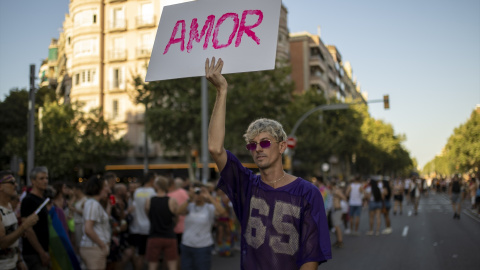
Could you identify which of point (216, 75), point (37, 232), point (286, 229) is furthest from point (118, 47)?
point (286, 229)

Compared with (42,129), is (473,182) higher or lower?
lower

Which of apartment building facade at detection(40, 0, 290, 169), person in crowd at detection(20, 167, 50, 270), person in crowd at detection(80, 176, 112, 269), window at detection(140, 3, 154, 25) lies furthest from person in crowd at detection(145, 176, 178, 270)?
window at detection(140, 3, 154, 25)

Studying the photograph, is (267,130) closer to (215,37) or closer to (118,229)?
(215,37)

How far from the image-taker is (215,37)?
3.44m

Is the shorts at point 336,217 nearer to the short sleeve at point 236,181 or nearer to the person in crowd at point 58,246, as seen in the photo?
the person in crowd at point 58,246

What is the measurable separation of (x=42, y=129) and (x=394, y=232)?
1126 inches

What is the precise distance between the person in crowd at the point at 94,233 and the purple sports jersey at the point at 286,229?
3957 mm

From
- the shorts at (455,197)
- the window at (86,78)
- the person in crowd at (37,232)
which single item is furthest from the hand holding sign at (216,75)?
the window at (86,78)

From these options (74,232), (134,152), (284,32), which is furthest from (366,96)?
(74,232)

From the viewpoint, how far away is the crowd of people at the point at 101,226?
568 cm

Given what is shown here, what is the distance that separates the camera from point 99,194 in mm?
6945

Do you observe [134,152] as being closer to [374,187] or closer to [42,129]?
[42,129]

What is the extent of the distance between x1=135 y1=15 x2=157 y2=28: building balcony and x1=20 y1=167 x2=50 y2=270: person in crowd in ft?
139

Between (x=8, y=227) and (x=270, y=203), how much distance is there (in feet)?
11.4
